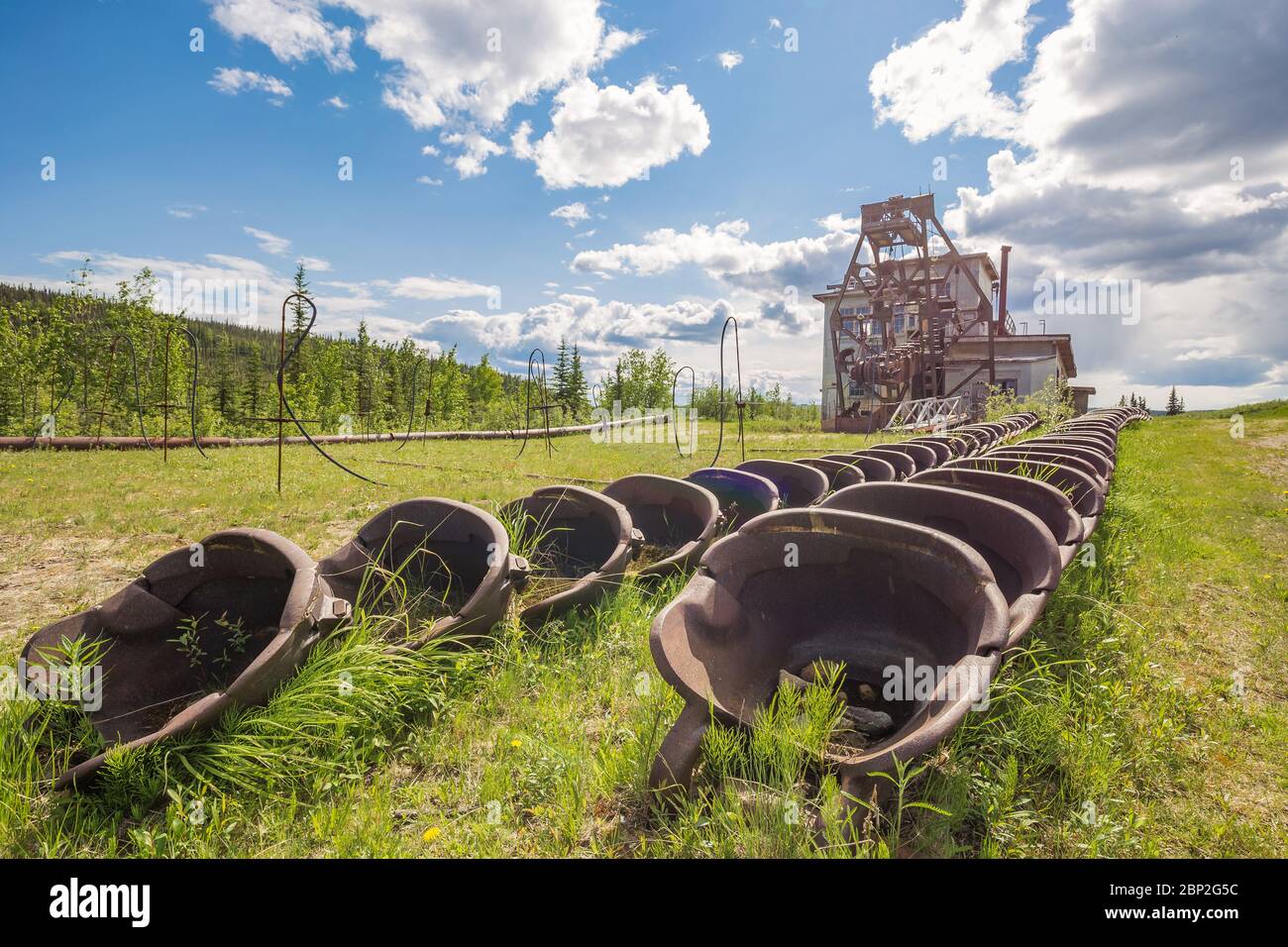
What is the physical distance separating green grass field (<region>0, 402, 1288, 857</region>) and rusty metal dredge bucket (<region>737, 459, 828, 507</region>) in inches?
84.2

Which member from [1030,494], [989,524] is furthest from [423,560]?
[1030,494]

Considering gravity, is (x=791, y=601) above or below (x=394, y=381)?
Result: below

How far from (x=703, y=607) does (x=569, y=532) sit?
2.29 meters

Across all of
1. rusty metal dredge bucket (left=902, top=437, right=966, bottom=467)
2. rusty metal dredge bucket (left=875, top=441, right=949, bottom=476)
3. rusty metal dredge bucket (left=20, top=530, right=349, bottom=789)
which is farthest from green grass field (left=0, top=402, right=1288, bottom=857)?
rusty metal dredge bucket (left=902, top=437, right=966, bottom=467)

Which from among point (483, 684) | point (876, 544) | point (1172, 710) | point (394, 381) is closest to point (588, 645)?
point (483, 684)

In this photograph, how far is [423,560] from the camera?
3889mm

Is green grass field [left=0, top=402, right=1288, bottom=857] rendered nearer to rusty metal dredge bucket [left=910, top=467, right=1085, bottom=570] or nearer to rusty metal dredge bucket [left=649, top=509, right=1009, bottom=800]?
rusty metal dredge bucket [left=649, top=509, right=1009, bottom=800]

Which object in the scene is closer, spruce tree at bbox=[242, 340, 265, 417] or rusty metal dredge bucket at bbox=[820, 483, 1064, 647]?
rusty metal dredge bucket at bbox=[820, 483, 1064, 647]

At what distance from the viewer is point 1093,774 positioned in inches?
89.2

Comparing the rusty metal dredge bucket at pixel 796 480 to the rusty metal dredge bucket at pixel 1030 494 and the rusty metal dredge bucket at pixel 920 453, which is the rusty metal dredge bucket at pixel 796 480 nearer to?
the rusty metal dredge bucket at pixel 1030 494

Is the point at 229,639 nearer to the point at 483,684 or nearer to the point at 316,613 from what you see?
the point at 316,613

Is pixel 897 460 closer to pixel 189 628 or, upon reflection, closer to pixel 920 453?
pixel 920 453

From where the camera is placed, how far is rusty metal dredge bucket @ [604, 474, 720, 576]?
4.98 m
